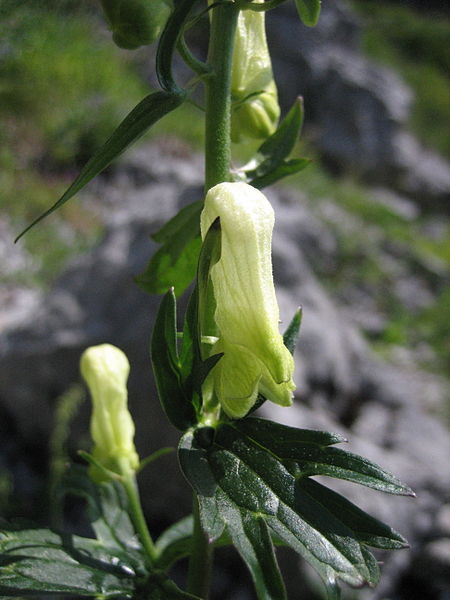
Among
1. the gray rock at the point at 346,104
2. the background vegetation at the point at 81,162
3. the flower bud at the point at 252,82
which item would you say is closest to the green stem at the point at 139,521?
the flower bud at the point at 252,82

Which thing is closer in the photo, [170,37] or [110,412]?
[170,37]

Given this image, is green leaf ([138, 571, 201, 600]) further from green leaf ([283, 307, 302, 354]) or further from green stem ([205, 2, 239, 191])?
green stem ([205, 2, 239, 191])

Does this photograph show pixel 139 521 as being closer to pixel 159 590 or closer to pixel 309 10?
pixel 159 590

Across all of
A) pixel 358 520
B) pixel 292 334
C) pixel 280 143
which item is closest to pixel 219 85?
pixel 280 143

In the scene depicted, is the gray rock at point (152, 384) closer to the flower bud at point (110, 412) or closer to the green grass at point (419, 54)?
the flower bud at point (110, 412)

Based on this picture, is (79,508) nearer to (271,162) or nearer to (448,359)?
(271,162)

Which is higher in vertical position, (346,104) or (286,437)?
(286,437)
